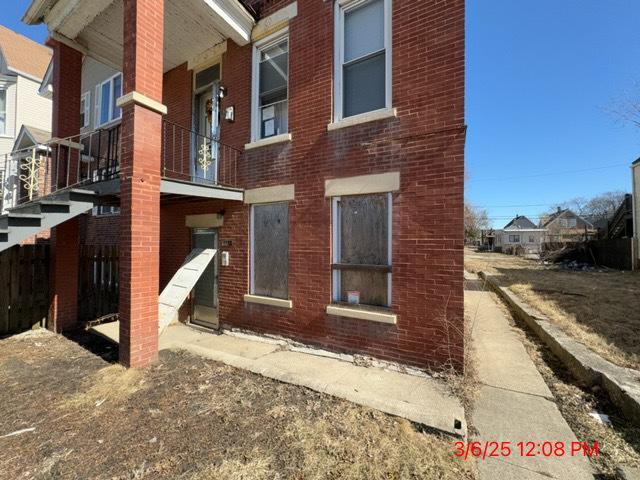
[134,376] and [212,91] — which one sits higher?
[212,91]

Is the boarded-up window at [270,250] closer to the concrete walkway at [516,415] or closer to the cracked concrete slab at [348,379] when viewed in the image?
the cracked concrete slab at [348,379]

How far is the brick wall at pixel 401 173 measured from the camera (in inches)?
173

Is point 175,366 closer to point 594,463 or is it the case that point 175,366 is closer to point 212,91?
point 594,463

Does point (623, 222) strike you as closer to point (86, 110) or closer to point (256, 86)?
point (256, 86)

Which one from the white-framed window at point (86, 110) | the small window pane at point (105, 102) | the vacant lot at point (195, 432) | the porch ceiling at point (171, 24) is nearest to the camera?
the vacant lot at point (195, 432)

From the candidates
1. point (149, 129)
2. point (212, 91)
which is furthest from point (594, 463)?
point (212, 91)

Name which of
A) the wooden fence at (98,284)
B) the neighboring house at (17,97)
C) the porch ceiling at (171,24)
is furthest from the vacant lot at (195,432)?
the neighboring house at (17,97)

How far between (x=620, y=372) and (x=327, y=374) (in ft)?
12.3

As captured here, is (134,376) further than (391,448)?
Yes

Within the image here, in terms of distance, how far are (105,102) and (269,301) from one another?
33.8ft

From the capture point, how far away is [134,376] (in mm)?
4379

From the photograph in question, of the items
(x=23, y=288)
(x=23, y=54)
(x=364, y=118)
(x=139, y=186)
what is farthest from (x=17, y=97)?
(x=364, y=118)

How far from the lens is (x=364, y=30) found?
5395mm

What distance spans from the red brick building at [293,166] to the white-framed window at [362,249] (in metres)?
0.02
